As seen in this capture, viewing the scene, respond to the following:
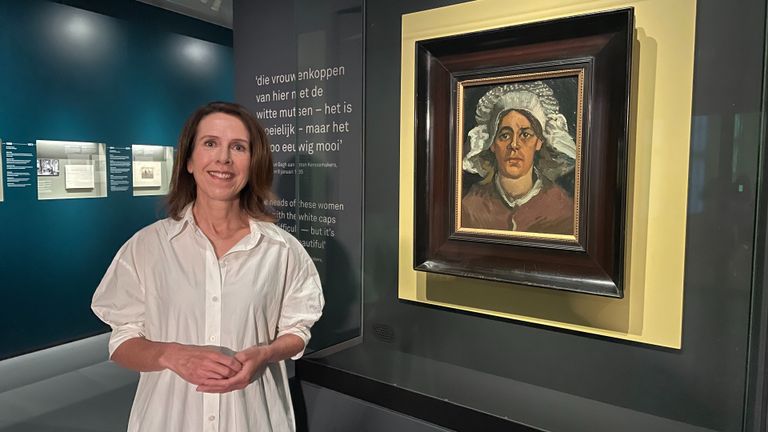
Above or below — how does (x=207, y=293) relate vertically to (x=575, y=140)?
below

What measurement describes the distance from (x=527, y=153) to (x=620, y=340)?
0.87 meters

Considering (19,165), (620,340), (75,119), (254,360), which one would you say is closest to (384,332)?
(620,340)

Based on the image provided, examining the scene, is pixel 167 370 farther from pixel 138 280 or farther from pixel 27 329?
pixel 27 329

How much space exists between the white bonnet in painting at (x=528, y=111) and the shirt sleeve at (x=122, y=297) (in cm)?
146

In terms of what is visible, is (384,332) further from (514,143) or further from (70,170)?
(70,170)

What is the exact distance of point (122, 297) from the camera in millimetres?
1651

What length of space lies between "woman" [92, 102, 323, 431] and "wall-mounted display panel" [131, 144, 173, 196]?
3875 millimetres

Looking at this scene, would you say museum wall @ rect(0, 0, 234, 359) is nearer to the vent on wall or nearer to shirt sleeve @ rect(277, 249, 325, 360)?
the vent on wall

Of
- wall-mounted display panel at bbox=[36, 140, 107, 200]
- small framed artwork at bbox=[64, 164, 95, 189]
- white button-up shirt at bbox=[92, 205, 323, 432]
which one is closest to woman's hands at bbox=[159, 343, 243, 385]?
white button-up shirt at bbox=[92, 205, 323, 432]

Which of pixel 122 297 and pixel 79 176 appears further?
pixel 79 176

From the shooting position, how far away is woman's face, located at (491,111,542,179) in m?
2.20

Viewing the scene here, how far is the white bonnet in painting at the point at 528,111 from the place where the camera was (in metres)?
2.11

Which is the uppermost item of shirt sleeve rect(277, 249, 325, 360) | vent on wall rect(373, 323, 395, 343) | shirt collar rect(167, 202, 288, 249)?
shirt collar rect(167, 202, 288, 249)

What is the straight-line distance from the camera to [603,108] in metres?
1.98
